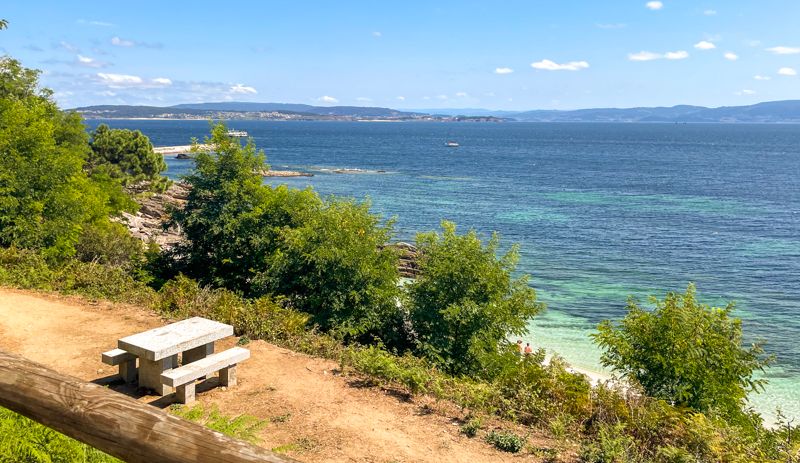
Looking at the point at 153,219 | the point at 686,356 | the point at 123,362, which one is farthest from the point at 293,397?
the point at 153,219

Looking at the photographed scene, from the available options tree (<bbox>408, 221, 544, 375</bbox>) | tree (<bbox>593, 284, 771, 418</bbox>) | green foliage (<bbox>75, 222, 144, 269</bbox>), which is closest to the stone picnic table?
tree (<bbox>408, 221, 544, 375</bbox>)

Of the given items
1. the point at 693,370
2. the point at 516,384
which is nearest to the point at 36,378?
the point at 516,384

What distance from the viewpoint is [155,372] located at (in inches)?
386

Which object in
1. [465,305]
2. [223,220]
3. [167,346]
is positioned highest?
[223,220]

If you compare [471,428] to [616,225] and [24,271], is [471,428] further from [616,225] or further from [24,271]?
[616,225]

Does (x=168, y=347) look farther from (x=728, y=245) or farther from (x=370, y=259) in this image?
(x=728, y=245)

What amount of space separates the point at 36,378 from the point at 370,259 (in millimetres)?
15989

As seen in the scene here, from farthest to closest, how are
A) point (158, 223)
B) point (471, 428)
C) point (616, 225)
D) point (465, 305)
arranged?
1. point (616, 225)
2. point (158, 223)
3. point (465, 305)
4. point (471, 428)

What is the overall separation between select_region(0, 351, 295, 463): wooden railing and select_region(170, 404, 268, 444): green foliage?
5.26 meters

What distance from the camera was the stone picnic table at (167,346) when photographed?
934cm

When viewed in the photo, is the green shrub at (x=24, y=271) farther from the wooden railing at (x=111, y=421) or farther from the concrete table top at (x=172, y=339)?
the wooden railing at (x=111, y=421)

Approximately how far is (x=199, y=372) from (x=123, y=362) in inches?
60.2

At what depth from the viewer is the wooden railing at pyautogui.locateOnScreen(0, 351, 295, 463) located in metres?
2.27

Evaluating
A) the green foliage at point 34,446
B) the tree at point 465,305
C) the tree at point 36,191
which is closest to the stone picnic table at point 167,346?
the green foliage at point 34,446
